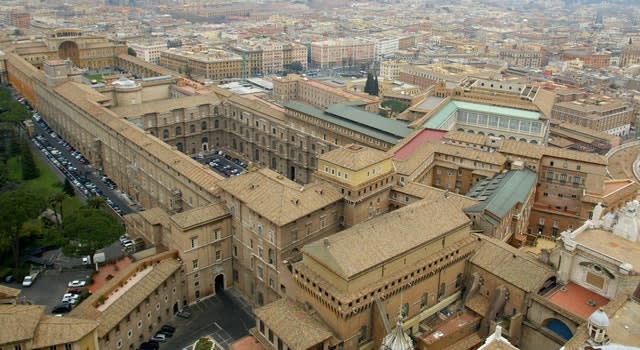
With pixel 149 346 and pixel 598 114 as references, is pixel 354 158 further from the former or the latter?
pixel 598 114

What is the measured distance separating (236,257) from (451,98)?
7480 cm

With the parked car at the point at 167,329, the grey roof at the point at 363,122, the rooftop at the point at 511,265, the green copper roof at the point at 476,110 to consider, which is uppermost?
the green copper roof at the point at 476,110

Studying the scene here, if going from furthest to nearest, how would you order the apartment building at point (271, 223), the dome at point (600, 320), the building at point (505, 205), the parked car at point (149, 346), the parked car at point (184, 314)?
the parked car at point (184, 314) → the building at point (505, 205) → the apartment building at point (271, 223) → the parked car at point (149, 346) → the dome at point (600, 320)

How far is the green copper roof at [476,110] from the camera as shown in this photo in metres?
120

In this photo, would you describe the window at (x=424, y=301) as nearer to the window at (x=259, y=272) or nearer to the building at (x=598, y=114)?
the window at (x=259, y=272)

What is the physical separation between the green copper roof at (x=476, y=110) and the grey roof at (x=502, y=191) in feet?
89.5

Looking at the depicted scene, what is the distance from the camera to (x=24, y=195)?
87125mm

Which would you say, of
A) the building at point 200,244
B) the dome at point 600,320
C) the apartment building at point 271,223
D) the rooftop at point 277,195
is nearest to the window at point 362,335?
the apartment building at point 271,223

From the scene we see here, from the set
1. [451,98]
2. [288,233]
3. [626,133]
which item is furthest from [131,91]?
[626,133]

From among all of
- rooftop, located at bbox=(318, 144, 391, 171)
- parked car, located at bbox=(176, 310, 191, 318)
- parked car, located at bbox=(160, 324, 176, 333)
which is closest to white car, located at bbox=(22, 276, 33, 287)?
parked car, located at bbox=(160, 324, 176, 333)

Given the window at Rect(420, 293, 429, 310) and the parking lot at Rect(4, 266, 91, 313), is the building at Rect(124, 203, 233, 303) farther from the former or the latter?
the window at Rect(420, 293, 429, 310)

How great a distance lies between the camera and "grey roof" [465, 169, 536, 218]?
255ft

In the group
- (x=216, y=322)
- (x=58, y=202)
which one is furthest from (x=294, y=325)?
(x=58, y=202)

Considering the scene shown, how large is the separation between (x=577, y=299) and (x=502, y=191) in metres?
21.9
